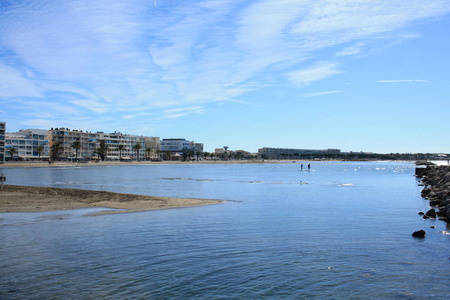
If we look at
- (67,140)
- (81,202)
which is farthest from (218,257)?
(67,140)

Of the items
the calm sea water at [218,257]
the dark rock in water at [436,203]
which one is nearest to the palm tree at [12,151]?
the calm sea water at [218,257]

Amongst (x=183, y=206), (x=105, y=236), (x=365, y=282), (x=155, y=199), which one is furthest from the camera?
(x=155, y=199)

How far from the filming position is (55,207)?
26.5 m

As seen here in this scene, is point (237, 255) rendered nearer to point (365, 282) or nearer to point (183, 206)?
point (365, 282)

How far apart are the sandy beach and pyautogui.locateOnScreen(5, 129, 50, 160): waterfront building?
476 ft

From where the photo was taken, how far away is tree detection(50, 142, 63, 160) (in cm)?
17238

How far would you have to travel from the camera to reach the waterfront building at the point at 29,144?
6442 inches

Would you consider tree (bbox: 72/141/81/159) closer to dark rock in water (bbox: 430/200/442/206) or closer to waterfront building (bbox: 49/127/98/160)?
waterfront building (bbox: 49/127/98/160)

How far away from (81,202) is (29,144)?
161 metres

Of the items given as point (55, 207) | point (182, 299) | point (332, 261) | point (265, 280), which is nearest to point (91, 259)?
point (182, 299)

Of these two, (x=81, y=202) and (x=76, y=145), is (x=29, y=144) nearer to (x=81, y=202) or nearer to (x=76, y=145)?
(x=76, y=145)

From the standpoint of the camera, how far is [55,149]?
173 m

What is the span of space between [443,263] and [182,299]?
31.4ft

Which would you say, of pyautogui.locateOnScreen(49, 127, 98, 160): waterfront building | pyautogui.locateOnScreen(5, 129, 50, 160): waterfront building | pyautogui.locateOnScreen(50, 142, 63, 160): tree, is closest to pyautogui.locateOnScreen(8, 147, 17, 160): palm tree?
pyautogui.locateOnScreen(5, 129, 50, 160): waterfront building
